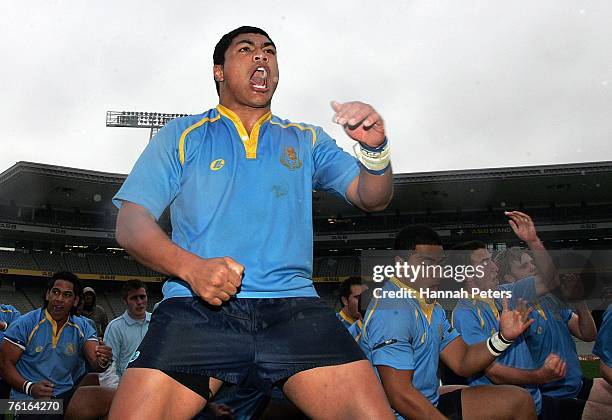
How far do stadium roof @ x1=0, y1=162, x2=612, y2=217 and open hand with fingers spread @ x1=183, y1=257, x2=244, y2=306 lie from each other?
31584 millimetres

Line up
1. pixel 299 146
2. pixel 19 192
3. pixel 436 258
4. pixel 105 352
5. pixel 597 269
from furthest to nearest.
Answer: pixel 19 192, pixel 597 269, pixel 105 352, pixel 436 258, pixel 299 146

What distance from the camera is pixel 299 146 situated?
8.71 ft

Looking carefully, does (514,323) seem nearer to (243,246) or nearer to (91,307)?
(243,246)

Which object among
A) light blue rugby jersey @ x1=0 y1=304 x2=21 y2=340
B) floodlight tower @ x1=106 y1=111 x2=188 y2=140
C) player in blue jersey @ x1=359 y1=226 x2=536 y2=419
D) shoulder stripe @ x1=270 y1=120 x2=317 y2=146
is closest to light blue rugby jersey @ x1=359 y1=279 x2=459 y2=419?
player in blue jersey @ x1=359 y1=226 x2=536 y2=419

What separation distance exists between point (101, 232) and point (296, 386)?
3880cm

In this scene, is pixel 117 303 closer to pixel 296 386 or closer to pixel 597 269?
pixel 597 269

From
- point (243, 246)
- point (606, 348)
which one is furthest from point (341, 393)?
point (606, 348)

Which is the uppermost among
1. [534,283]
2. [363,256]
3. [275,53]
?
[275,53]

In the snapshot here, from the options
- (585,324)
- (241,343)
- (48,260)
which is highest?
(241,343)

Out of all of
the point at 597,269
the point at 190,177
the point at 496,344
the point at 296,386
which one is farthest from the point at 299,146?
the point at 597,269

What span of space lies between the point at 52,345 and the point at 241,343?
538 cm

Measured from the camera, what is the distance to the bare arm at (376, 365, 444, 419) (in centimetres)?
379

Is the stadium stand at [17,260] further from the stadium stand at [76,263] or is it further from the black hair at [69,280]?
the black hair at [69,280]

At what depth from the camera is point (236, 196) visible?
94.3 inches
